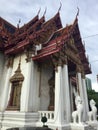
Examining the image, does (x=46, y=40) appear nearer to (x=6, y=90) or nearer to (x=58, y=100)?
(x=6, y=90)

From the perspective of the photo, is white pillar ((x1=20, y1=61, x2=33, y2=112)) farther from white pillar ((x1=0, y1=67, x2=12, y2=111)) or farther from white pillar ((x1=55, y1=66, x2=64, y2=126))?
white pillar ((x1=55, y1=66, x2=64, y2=126))

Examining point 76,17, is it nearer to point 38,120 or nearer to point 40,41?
point 40,41

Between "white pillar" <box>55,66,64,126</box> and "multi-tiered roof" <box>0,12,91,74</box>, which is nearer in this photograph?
"white pillar" <box>55,66,64,126</box>

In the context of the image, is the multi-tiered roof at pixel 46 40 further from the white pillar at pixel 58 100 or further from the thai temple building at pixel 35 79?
the white pillar at pixel 58 100

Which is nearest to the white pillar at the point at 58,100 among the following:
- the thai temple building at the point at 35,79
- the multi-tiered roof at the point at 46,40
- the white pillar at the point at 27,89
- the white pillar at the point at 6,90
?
the thai temple building at the point at 35,79

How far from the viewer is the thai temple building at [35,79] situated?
8.26 metres

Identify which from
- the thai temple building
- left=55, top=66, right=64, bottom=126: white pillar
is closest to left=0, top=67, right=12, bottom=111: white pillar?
the thai temple building

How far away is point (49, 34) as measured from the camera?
12648 millimetres

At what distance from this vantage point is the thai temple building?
826 centimetres

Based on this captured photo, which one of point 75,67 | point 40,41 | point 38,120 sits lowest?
point 38,120

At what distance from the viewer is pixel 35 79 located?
9648 mm

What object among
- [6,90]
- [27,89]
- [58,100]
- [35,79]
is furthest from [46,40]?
[58,100]

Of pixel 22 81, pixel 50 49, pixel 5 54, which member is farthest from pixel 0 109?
pixel 50 49

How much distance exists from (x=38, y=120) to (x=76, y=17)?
7.50m
